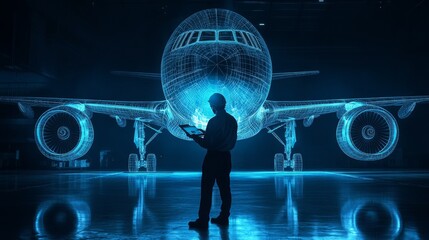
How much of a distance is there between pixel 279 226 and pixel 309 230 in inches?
15.1

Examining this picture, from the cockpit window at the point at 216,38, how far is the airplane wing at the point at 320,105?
4369 mm

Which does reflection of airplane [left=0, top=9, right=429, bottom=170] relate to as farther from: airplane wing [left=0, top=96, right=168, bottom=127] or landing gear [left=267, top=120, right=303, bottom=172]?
landing gear [left=267, top=120, right=303, bottom=172]

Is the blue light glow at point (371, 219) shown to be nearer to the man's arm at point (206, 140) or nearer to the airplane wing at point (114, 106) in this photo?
the man's arm at point (206, 140)

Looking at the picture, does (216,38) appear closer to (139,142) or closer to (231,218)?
(231,218)

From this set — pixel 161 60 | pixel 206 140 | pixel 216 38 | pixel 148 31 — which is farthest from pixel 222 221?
pixel 148 31

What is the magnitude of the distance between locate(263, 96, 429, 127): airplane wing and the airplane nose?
5.68 metres

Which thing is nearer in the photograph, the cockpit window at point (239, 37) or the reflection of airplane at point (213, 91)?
the reflection of airplane at point (213, 91)

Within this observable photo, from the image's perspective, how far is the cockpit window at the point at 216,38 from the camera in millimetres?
13235

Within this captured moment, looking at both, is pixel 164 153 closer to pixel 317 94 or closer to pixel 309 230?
pixel 317 94

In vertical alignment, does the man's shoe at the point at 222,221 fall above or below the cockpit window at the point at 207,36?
below

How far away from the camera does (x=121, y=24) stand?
2750 cm

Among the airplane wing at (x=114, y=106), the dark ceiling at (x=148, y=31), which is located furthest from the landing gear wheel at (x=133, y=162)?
the dark ceiling at (x=148, y=31)

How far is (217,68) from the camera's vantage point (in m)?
12.2

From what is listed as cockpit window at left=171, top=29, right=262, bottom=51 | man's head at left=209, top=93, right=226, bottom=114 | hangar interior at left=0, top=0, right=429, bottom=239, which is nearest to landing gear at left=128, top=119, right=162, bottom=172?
hangar interior at left=0, top=0, right=429, bottom=239
